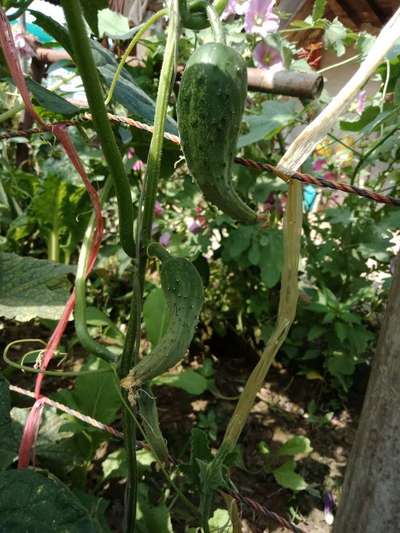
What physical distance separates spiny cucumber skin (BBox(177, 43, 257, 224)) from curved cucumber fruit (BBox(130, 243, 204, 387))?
9 cm

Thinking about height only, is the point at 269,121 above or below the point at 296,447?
above

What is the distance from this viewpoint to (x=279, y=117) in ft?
3.67

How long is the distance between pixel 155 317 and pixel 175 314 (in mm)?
881

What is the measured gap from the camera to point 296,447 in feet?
4.31

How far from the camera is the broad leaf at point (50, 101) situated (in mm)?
748

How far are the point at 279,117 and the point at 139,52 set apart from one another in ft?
4.57

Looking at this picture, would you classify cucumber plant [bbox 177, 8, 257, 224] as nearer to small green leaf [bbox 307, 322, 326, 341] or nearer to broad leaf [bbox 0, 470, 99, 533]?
broad leaf [bbox 0, 470, 99, 533]

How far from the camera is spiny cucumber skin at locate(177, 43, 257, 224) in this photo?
0.45 metres

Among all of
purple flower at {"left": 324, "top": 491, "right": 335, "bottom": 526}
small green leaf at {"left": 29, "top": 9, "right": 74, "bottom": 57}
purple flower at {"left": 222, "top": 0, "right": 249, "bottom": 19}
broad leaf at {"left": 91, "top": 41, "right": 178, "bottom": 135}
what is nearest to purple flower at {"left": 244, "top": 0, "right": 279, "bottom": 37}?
purple flower at {"left": 222, "top": 0, "right": 249, "bottom": 19}

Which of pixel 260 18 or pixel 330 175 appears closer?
pixel 260 18

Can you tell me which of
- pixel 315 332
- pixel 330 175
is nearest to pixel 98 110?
pixel 315 332

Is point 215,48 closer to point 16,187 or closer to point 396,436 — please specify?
→ point 396,436

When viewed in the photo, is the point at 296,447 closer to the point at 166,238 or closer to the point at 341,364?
the point at 341,364

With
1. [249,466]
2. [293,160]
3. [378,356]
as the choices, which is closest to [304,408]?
[249,466]
